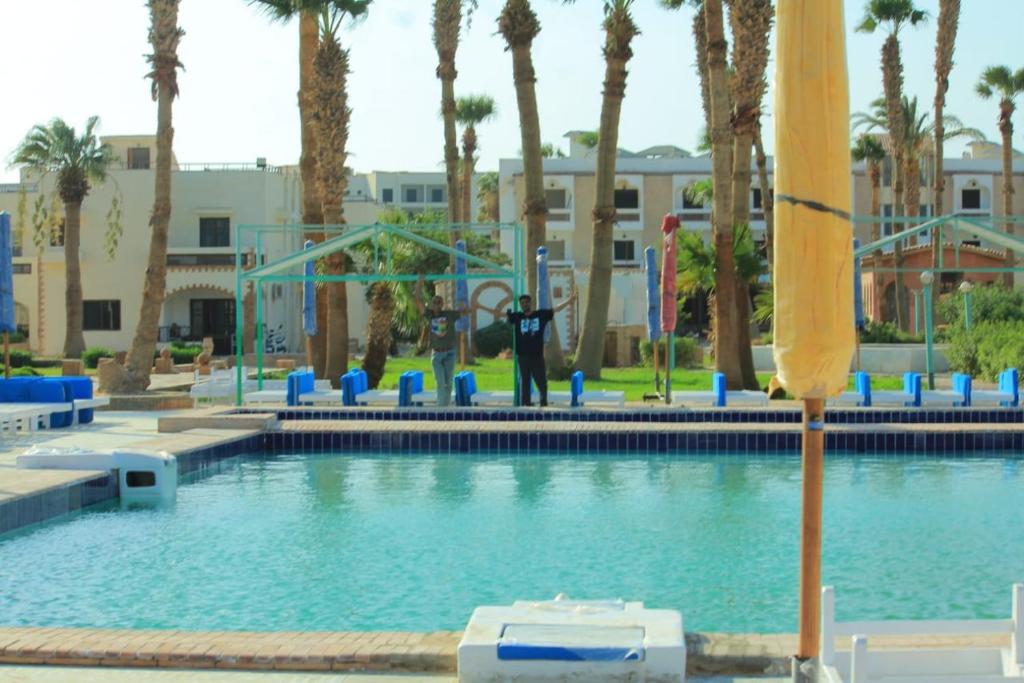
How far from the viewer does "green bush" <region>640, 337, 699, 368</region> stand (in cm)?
3000

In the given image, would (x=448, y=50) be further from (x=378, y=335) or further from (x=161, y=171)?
(x=378, y=335)

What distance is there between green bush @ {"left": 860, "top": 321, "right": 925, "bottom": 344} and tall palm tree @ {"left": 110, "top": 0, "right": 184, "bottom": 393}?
16133mm

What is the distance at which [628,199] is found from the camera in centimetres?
5244

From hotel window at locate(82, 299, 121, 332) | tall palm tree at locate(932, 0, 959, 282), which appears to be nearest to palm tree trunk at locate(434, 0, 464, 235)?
tall palm tree at locate(932, 0, 959, 282)

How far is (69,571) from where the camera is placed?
334 inches

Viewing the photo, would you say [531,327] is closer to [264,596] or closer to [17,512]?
[17,512]

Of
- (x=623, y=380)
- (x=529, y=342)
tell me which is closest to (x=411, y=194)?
(x=623, y=380)

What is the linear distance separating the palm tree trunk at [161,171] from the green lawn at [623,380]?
14.5 feet

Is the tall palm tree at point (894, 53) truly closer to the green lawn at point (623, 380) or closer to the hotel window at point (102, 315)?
the green lawn at point (623, 380)

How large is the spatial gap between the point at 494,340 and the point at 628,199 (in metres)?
16.7

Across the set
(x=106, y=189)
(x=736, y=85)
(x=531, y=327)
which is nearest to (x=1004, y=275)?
(x=736, y=85)

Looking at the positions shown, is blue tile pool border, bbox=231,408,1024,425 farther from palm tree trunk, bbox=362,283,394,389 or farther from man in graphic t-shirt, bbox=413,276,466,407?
palm tree trunk, bbox=362,283,394,389

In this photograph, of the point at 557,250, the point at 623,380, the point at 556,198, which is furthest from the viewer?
the point at 557,250

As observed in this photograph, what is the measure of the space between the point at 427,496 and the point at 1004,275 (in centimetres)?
3221
